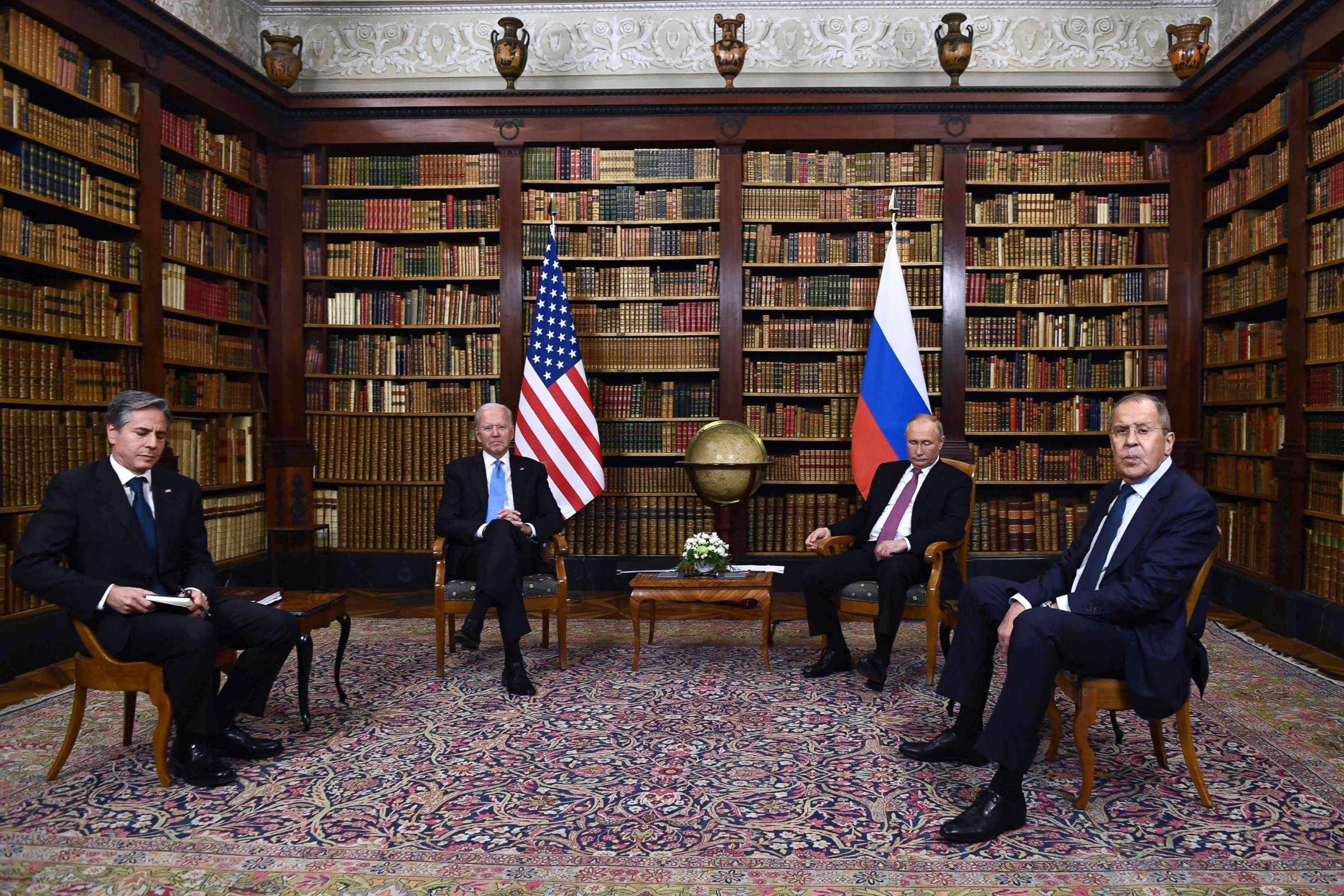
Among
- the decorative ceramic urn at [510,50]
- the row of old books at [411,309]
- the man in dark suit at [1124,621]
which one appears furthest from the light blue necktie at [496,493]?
the decorative ceramic urn at [510,50]

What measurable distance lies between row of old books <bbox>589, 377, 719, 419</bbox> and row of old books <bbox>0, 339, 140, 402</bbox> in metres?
3.16

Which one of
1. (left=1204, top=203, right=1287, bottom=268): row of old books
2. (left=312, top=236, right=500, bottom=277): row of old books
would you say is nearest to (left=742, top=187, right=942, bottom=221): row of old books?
(left=312, top=236, right=500, bottom=277): row of old books

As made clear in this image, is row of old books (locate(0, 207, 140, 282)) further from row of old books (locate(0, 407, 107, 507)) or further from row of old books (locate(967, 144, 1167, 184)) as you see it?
row of old books (locate(967, 144, 1167, 184))

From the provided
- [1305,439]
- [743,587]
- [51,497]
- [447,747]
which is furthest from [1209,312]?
[51,497]

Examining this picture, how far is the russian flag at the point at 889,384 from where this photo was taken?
6.57 m

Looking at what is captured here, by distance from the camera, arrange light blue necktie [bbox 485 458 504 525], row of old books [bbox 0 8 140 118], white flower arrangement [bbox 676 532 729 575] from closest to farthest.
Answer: row of old books [bbox 0 8 140 118] → white flower arrangement [bbox 676 532 729 575] → light blue necktie [bbox 485 458 504 525]

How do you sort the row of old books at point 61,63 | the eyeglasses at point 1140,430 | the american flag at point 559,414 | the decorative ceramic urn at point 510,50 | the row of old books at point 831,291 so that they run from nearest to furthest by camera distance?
1. the eyeglasses at point 1140,430
2. the row of old books at point 61,63
3. the american flag at point 559,414
4. the decorative ceramic urn at point 510,50
5. the row of old books at point 831,291

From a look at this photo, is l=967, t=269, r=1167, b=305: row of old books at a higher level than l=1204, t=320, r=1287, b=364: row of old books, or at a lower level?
higher

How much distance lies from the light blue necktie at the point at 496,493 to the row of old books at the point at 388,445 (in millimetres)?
2069

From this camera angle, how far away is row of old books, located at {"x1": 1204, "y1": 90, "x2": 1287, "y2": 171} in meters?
5.96

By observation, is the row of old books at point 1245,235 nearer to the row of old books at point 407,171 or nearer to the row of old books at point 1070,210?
the row of old books at point 1070,210

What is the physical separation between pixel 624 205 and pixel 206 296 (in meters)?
3.11

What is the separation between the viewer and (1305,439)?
5676 mm

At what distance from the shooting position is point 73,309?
521cm
